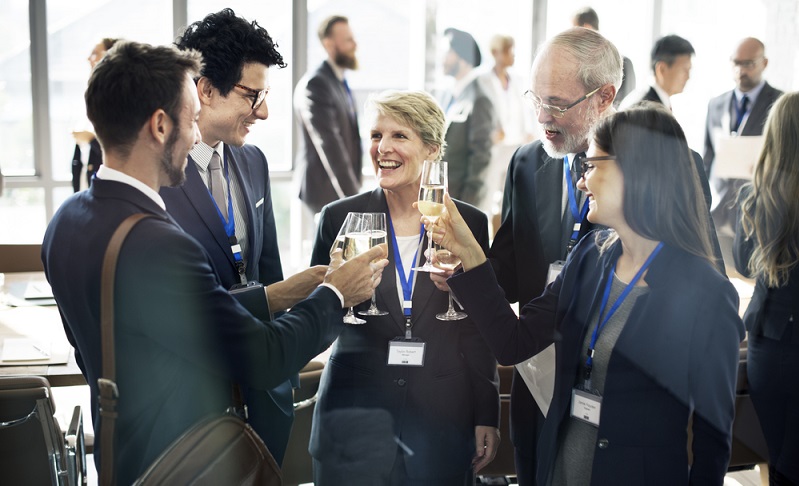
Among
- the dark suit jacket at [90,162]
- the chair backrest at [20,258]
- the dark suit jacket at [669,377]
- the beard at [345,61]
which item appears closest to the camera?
the dark suit jacket at [669,377]

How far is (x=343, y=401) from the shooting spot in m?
2.21

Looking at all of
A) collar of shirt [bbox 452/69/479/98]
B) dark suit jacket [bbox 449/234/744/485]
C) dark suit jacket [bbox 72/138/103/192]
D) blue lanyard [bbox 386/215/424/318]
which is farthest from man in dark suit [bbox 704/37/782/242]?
dark suit jacket [bbox 449/234/744/485]

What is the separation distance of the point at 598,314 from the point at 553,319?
0.18 metres

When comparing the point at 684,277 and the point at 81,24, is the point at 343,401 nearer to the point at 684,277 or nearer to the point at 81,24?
the point at 684,277

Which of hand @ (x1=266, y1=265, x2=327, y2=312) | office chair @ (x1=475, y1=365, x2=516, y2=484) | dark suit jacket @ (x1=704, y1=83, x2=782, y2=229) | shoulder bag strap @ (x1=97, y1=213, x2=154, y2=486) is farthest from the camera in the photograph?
dark suit jacket @ (x1=704, y1=83, x2=782, y2=229)

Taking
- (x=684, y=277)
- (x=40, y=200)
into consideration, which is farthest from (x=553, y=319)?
(x=40, y=200)

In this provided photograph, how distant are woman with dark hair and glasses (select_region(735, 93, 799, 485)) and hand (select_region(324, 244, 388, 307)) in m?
1.60

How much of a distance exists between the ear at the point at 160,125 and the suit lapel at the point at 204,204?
0.42m

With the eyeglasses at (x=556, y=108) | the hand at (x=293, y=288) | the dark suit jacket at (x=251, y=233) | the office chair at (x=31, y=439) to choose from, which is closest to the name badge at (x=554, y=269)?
the eyeglasses at (x=556, y=108)

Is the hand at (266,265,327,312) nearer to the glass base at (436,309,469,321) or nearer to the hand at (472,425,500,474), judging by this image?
the glass base at (436,309,469,321)

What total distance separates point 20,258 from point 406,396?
2.90 m

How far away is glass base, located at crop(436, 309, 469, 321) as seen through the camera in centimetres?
216

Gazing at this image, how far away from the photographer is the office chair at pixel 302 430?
273cm

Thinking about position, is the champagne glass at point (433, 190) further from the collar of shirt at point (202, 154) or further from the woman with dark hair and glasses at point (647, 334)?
the collar of shirt at point (202, 154)
